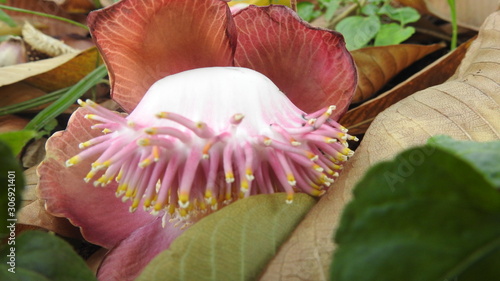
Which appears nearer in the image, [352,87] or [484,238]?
[484,238]

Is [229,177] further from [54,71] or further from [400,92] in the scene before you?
[54,71]

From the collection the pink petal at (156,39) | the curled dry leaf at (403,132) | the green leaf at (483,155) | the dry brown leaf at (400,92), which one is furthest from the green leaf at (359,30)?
the green leaf at (483,155)

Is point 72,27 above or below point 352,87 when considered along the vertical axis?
below

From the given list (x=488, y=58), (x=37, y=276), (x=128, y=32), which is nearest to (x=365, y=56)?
(x=488, y=58)

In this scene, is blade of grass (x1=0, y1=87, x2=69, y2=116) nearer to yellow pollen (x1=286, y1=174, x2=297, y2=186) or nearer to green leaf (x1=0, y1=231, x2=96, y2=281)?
green leaf (x1=0, y1=231, x2=96, y2=281)

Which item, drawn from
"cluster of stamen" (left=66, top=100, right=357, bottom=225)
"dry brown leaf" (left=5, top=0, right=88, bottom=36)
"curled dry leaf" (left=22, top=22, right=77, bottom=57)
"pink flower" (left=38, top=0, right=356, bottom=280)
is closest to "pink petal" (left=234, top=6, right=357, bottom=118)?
"pink flower" (left=38, top=0, right=356, bottom=280)

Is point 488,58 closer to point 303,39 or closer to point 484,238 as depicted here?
point 303,39

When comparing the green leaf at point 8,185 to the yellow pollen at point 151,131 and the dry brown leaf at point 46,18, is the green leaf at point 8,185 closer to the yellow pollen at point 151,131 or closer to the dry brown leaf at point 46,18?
the yellow pollen at point 151,131
